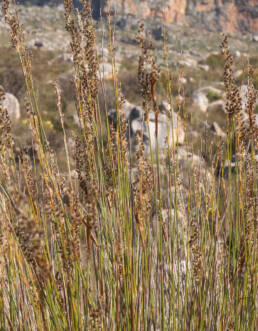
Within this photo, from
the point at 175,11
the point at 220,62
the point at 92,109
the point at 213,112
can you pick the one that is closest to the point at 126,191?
the point at 92,109

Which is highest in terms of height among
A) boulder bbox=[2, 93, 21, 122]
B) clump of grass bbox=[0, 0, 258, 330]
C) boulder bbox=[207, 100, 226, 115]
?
clump of grass bbox=[0, 0, 258, 330]

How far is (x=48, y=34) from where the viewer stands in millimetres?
27812

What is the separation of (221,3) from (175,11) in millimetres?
8656

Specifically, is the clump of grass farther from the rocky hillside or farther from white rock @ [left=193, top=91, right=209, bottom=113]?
the rocky hillside

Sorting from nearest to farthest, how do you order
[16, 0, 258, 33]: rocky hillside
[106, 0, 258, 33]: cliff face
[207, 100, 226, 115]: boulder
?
[207, 100, 226, 115]: boulder
[16, 0, 258, 33]: rocky hillside
[106, 0, 258, 33]: cliff face

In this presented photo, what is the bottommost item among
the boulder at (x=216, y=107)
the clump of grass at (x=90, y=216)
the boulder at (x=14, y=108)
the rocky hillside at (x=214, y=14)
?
the boulder at (x=216, y=107)

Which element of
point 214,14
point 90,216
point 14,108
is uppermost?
point 214,14

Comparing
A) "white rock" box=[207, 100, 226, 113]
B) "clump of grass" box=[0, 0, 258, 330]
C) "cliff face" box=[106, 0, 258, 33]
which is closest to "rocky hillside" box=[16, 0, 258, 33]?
"cliff face" box=[106, 0, 258, 33]

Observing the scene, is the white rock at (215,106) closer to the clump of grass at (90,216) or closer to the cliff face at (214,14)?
the clump of grass at (90,216)

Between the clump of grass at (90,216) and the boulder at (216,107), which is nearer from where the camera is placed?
the clump of grass at (90,216)

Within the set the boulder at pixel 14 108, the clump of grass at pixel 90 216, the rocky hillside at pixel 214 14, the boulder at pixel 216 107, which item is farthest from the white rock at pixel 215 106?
the rocky hillside at pixel 214 14

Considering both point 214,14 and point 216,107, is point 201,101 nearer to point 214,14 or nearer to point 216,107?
point 216,107

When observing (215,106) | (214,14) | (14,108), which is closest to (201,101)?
(215,106)

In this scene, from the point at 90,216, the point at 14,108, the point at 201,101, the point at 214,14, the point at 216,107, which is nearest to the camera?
the point at 90,216
